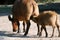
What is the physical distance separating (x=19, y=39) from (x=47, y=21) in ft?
4.18

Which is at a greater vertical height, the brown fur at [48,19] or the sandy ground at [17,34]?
the brown fur at [48,19]

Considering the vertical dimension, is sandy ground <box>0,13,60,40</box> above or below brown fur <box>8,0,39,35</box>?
below

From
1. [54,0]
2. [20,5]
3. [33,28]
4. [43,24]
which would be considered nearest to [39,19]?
[43,24]

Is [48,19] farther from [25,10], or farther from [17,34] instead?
[17,34]

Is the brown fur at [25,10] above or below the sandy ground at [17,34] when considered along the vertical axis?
above

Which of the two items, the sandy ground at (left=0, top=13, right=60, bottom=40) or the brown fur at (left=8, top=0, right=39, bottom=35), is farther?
the brown fur at (left=8, top=0, right=39, bottom=35)

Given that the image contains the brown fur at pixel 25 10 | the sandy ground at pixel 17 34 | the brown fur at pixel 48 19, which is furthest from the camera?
the brown fur at pixel 25 10

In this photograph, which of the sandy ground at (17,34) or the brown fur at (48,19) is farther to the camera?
the brown fur at (48,19)

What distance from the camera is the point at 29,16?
33.9ft

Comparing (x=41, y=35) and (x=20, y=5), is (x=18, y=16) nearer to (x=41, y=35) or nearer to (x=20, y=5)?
(x=20, y=5)

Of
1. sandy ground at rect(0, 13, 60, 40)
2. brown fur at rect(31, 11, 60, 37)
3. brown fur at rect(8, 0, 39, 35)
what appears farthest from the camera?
brown fur at rect(8, 0, 39, 35)

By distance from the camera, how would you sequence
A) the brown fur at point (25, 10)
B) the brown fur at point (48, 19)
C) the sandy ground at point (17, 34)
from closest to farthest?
the sandy ground at point (17, 34) < the brown fur at point (48, 19) < the brown fur at point (25, 10)

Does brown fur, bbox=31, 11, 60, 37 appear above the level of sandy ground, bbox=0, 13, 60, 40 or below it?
above

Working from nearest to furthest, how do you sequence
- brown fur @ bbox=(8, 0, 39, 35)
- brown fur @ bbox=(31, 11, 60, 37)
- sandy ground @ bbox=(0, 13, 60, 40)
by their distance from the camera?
1. sandy ground @ bbox=(0, 13, 60, 40)
2. brown fur @ bbox=(31, 11, 60, 37)
3. brown fur @ bbox=(8, 0, 39, 35)
